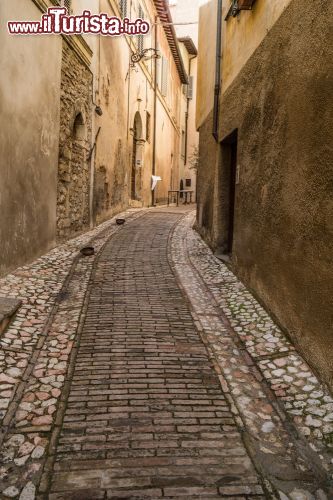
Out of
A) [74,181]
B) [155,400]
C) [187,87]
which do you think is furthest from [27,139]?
[187,87]

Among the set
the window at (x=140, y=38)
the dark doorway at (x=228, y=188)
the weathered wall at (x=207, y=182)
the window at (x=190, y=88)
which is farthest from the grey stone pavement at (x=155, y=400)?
the window at (x=190, y=88)

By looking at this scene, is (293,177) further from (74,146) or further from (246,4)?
(74,146)

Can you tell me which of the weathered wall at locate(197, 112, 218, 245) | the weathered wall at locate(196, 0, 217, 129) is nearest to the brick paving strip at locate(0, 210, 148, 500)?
the weathered wall at locate(197, 112, 218, 245)

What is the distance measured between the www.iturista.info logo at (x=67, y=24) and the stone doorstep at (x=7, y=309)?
11.8 ft

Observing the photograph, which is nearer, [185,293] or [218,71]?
[185,293]

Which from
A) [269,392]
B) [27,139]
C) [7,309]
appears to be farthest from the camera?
[27,139]

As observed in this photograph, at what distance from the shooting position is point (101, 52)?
35.9 ft

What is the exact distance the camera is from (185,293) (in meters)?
5.75

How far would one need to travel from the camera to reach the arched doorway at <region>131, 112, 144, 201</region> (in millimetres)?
16922

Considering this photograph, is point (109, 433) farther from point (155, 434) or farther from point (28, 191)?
point (28, 191)

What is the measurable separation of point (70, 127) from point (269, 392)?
7.08m

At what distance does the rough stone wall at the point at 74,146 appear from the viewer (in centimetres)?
848

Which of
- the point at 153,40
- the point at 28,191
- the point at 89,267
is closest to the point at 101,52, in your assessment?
the point at 28,191

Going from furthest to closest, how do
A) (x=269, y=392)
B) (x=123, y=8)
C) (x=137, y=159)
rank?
1. (x=137, y=159)
2. (x=123, y=8)
3. (x=269, y=392)
